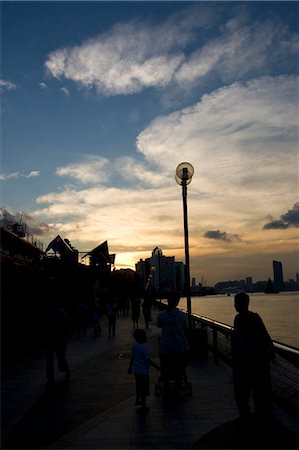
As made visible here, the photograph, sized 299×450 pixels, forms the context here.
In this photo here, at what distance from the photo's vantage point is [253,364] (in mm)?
5953

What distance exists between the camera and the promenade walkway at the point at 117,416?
568 centimetres

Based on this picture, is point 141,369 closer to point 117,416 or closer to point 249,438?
point 117,416

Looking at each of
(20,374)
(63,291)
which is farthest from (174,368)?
(63,291)

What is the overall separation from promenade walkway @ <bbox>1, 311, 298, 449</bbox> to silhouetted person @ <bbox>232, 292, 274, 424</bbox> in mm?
350

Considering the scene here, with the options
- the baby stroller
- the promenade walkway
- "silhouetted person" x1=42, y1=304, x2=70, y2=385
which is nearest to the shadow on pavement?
the promenade walkway

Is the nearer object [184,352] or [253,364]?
[253,364]

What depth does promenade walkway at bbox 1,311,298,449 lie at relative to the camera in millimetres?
5680

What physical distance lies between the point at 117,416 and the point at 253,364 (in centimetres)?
259

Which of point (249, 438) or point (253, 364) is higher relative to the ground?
point (253, 364)

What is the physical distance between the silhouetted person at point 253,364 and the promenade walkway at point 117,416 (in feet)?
1.15

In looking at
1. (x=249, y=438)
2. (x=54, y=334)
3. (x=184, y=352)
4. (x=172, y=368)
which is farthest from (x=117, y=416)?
(x=54, y=334)

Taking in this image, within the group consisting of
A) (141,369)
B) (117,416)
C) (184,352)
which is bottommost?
(117,416)

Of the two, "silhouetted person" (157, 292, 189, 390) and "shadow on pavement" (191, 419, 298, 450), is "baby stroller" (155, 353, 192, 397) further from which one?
"shadow on pavement" (191, 419, 298, 450)

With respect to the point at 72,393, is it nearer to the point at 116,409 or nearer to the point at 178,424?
A: the point at 116,409
